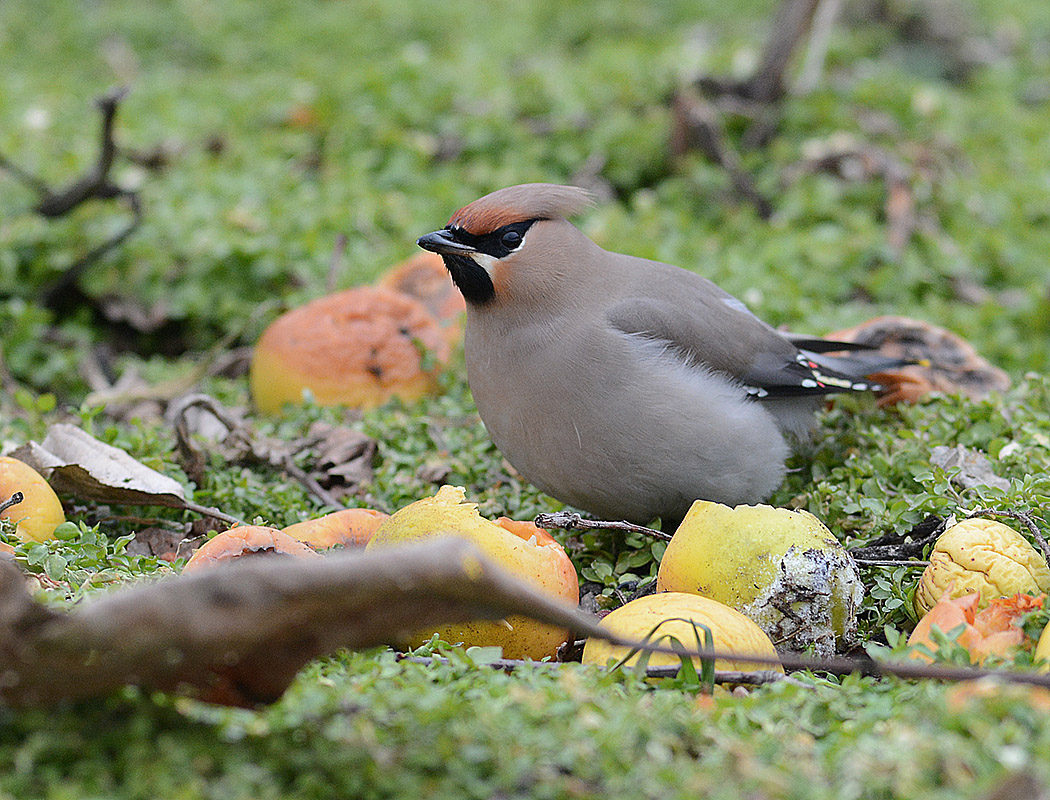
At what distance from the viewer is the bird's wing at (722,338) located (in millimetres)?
3652

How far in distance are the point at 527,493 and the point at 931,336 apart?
5.78ft

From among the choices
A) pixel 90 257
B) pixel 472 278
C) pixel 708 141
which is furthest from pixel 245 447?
pixel 708 141

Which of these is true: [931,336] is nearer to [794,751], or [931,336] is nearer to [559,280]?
[559,280]

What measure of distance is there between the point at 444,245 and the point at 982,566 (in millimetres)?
1772

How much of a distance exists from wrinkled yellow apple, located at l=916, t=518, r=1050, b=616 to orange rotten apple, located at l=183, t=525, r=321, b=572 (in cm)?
152

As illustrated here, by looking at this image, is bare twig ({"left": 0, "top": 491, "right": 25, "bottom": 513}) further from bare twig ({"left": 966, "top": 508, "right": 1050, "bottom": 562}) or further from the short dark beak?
bare twig ({"left": 966, "top": 508, "right": 1050, "bottom": 562})

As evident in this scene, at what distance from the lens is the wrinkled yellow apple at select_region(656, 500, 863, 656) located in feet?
9.18

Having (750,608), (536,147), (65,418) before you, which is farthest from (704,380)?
(536,147)

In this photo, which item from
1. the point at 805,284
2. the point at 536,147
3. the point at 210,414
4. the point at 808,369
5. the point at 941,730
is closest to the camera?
the point at 941,730

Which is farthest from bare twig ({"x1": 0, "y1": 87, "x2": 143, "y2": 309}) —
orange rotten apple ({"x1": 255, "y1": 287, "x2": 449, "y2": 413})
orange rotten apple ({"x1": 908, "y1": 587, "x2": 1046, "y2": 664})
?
orange rotten apple ({"x1": 908, "y1": 587, "x2": 1046, "y2": 664})

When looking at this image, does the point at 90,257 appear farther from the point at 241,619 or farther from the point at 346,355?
the point at 241,619

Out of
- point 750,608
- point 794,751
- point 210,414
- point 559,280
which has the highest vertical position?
point 559,280

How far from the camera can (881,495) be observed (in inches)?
141

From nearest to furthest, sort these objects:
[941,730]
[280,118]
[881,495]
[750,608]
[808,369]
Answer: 1. [941,730]
2. [750,608]
3. [881,495]
4. [808,369]
5. [280,118]
